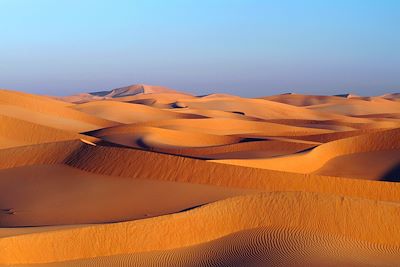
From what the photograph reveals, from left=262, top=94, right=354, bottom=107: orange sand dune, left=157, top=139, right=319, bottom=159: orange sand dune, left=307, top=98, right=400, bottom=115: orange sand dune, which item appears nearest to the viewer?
left=157, top=139, right=319, bottom=159: orange sand dune

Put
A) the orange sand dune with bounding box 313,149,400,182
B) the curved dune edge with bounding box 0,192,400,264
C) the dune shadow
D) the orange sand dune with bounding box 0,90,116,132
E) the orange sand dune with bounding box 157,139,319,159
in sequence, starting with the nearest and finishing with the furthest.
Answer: the curved dune edge with bounding box 0,192,400,264, the dune shadow, the orange sand dune with bounding box 313,149,400,182, the orange sand dune with bounding box 157,139,319,159, the orange sand dune with bounding box 0,90,116,132

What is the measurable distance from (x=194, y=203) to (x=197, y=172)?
2202mm

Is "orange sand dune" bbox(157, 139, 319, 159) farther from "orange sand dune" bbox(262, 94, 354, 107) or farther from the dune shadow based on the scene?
"orange sand dune" bbox(262, 94, 354, 107)

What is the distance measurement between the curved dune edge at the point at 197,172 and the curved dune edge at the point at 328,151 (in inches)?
98.1

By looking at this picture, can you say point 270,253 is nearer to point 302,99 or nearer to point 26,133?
point 26,133

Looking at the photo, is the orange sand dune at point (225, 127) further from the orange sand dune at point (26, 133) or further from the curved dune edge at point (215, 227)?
the curved dune edge at point (215, 227)

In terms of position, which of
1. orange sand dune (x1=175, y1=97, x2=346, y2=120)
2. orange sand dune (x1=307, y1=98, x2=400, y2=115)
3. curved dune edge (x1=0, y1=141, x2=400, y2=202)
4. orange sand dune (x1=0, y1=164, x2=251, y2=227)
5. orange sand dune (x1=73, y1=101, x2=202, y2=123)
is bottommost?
orange sand dune (x1=307, y1=98, x2=400, y2=115)

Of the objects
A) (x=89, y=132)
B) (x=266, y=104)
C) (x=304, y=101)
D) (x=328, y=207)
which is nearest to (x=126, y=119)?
(x=89, y=132)

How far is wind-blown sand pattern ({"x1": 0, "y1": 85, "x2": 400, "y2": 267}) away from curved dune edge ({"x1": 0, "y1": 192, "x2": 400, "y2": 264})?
0.06ft

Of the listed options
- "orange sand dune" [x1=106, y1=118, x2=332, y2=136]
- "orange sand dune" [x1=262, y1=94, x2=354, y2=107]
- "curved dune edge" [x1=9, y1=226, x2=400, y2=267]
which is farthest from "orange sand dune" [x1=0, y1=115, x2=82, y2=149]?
"orange sand dune" [x1=262, y1=94, x2=354, y2=107]

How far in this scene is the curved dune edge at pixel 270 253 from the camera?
875 centimetres

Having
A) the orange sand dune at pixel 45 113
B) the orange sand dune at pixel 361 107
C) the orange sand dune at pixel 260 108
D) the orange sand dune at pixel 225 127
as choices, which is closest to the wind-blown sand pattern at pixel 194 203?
the orange sand dune at pixel 45 113

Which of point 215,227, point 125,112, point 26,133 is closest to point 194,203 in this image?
point 215,227

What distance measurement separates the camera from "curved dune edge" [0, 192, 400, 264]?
9.60 metres
